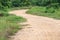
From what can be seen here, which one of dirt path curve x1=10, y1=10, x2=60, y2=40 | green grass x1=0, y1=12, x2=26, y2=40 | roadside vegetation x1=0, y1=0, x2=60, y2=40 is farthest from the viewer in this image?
roadside vegetation x1=0, y1=0, x2=60, y2=40

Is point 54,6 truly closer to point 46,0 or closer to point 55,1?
point 55,1

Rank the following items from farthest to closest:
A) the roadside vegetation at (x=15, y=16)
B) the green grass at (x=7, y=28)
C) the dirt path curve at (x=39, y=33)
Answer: the roadside vegetation at (x=15, y=16) → the dirt path curve at (x=39, y=33) → the green grass at (x=7, y=28)

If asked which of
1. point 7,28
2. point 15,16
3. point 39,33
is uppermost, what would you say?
point 7,28

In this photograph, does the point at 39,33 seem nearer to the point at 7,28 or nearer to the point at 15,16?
the point at 7,28

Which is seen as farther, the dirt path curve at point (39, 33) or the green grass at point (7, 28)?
the dirt path curve at point (39, 33)

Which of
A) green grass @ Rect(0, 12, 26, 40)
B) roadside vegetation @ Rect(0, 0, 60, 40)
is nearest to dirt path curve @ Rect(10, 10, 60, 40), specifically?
green grass @ Rect(0, 12, 26, 40)

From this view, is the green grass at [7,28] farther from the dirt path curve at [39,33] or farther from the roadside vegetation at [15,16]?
the dirt path curve at [39,33]

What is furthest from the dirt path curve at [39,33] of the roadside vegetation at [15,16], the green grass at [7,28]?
the roadside vegetation at [15,16]

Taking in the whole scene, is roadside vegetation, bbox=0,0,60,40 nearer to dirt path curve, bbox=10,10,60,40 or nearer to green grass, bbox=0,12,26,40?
green grass, bbox=0,12,26,40

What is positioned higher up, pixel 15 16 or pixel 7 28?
pixel 7 28

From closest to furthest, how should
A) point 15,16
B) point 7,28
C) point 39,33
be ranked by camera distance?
point 7,28
point 39,33
point 15,16

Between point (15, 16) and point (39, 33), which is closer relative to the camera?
point (39, 33)

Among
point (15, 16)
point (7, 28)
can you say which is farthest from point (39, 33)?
point (15, 16)

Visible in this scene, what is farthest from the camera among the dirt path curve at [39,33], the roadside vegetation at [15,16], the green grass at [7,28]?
the roadside vegetation at [15,16]
